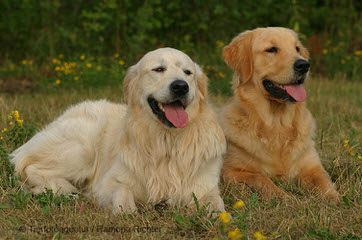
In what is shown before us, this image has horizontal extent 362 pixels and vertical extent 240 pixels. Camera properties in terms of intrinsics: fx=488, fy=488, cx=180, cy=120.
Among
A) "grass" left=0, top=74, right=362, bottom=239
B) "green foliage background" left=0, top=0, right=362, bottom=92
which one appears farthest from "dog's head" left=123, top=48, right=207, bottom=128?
"green foliage background" left=0, top=0, right=362, bottom=92

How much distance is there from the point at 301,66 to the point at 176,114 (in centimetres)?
111

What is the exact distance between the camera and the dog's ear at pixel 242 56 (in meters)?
4.03

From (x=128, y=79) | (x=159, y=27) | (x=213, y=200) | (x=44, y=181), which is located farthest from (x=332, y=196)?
(x=159, y=27)

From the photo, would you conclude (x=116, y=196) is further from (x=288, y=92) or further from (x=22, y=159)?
(x=288, y=92)

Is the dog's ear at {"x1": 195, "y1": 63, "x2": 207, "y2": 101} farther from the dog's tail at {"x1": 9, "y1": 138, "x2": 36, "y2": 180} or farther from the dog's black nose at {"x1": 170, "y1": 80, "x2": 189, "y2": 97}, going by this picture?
the dog's tail at {"x1": 9, "y1": 138, "x2": 36, "y2": 180}

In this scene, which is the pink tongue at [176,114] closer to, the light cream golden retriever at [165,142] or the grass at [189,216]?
the light cream golden retriever at [165,142]

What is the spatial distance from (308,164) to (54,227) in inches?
83.6

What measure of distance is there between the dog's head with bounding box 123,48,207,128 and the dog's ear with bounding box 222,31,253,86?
657 mm

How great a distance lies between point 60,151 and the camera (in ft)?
12.9

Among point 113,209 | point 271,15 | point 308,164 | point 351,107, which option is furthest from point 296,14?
point 113,209

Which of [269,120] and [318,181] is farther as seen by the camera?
[269,120]

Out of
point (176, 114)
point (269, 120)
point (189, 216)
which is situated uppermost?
point (176, 114)

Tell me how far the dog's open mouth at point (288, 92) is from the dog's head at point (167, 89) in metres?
0.68

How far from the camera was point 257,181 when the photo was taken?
3.69 meters
